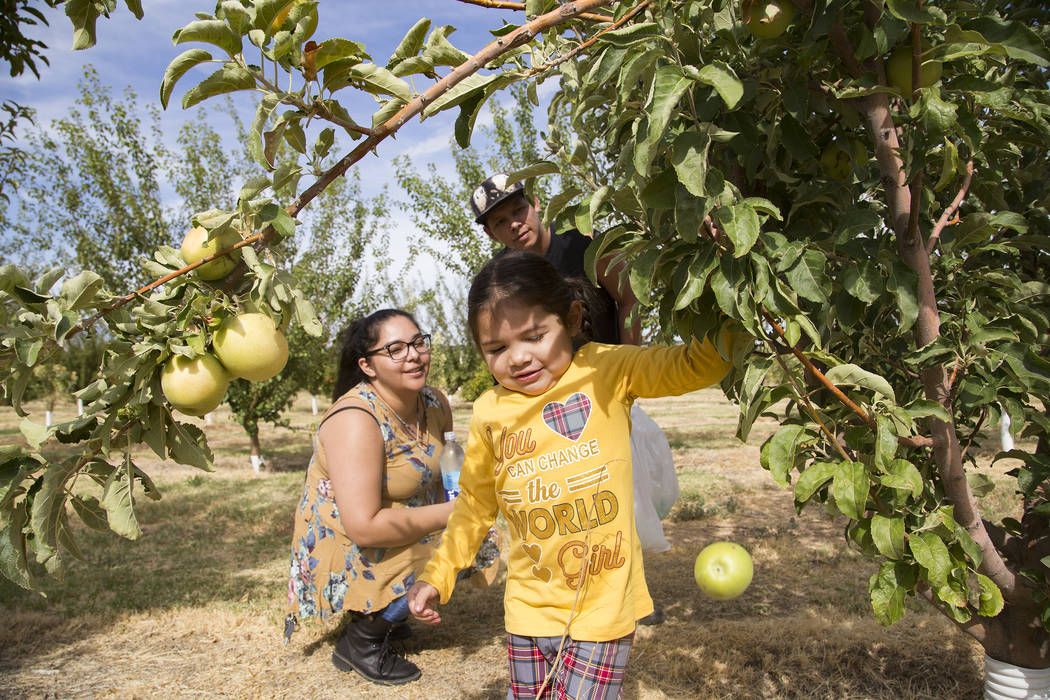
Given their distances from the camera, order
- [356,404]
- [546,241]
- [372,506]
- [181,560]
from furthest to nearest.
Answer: [181,560], [546,241], [356,404], [372,506]

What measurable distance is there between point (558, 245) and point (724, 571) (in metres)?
1.50

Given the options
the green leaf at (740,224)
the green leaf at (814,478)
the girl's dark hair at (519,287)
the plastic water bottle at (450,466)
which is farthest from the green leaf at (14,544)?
the plastic water bottle at (450,466)

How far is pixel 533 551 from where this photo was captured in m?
1.74

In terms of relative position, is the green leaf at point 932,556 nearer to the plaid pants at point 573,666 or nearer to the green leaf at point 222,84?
the plaid pants at point 573,666

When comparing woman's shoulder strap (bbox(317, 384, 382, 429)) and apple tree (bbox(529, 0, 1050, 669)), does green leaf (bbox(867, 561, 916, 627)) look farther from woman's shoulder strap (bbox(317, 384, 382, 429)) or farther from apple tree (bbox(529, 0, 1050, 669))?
woman's shoulder strap (bbox(317, 384, 382, 429))

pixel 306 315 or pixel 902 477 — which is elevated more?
pixel 306 315

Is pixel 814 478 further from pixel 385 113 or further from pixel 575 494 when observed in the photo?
pixel 385 113

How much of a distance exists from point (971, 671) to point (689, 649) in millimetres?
953

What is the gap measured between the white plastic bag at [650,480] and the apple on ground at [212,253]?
2.09m

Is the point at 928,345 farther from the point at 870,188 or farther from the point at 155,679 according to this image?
the point at 155,679

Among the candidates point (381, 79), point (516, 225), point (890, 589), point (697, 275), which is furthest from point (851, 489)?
point (516, 225)

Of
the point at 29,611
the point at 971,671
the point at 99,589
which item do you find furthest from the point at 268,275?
the point at 99,589

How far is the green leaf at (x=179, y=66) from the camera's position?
906mm

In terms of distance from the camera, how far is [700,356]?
4.85ft
